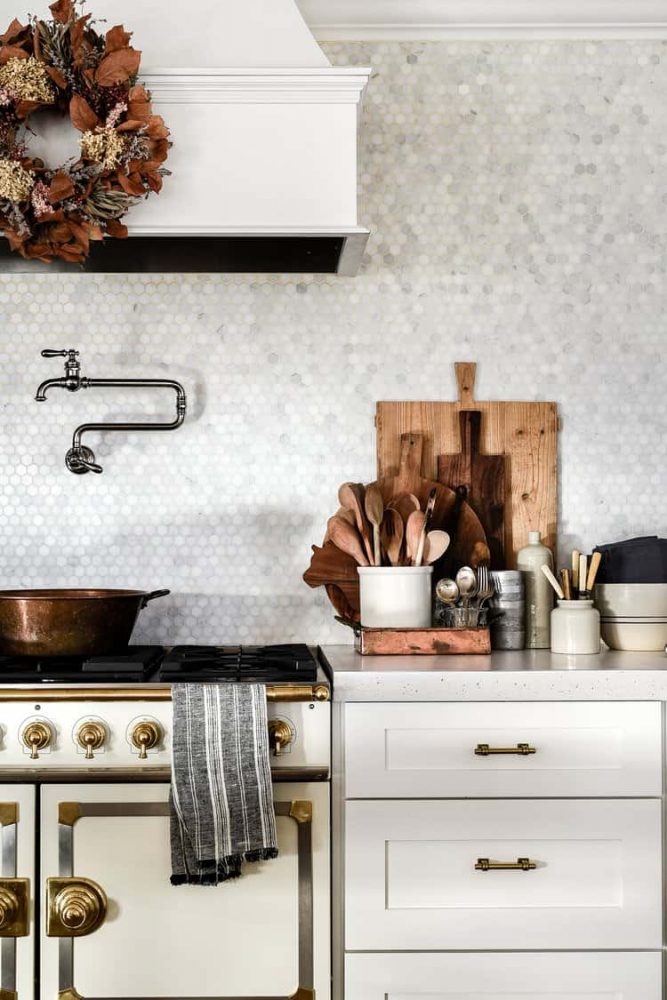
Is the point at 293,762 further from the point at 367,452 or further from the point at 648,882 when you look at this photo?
the point at 367,452

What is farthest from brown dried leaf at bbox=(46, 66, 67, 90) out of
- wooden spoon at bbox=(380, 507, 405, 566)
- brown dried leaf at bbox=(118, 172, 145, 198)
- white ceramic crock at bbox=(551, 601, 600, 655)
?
white ceramic crock at bbox=(551, 601, 600, 655)

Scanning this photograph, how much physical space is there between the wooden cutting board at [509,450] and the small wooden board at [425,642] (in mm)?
399

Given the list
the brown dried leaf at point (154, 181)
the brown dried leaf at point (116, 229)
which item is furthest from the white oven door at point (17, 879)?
the brown dried leaf at point (154, 181)

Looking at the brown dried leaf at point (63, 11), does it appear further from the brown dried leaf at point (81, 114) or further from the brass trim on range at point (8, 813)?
the brass trim on range at point (8, 813)

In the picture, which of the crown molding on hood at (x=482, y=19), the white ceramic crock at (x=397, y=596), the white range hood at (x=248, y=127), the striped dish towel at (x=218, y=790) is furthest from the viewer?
the crown molding on hood at (x=482, y=19)

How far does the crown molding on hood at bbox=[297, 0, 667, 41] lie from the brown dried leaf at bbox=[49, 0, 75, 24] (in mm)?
660

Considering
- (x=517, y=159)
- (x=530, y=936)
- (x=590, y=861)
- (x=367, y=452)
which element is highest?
(x=517, y=159)

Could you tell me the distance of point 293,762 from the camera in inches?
73.2

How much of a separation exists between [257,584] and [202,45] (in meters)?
1.25

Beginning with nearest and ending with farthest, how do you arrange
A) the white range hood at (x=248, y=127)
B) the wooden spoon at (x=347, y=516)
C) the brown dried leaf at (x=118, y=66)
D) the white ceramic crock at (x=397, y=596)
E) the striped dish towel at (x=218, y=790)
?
the striped dish towel at (x=218, y=790), the brown dried leaf at (x=118, y=66), the white range hood at (x=248, y=127), the white ceramic crock at (x=397, y=596), the wooden spoon at (x=347, y=516)

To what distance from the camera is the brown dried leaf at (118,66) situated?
1919 millimetres

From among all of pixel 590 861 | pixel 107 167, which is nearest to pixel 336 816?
pixel 590 861

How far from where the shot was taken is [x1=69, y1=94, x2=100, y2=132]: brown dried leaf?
1928 millimetres

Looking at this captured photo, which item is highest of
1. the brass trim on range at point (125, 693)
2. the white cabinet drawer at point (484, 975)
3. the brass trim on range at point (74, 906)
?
the brass trim on range at point (125, 693)
